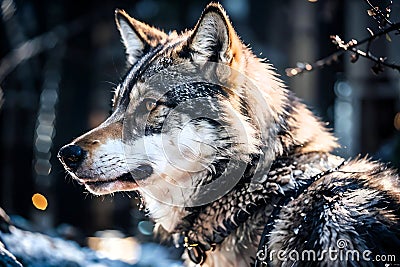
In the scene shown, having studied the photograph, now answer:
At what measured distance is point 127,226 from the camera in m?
9.23

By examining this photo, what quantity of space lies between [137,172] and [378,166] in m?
1.01

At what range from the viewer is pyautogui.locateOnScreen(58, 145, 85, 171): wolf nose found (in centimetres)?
246

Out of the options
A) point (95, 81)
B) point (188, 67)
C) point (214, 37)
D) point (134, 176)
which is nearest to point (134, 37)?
point (188, 67)

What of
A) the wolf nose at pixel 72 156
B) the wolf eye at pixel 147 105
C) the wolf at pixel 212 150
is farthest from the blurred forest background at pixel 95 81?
the wolf nose at pixel 72 156

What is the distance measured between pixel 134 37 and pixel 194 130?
30.1 inches

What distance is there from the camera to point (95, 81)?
9680 mm

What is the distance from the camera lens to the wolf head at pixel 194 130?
248 cm

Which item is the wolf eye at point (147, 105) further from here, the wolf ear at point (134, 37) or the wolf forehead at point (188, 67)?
the wolf ear at point (134, 37)

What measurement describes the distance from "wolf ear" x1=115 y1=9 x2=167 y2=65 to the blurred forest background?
451 centimetres

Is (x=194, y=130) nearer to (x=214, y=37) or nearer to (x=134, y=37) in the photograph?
(x=214, y=37)

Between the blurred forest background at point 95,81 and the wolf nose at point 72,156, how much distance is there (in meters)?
5.12

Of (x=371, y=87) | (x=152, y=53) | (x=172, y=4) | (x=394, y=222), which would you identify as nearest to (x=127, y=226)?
(x=172, y=4)

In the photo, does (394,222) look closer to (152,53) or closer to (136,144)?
(136,144)

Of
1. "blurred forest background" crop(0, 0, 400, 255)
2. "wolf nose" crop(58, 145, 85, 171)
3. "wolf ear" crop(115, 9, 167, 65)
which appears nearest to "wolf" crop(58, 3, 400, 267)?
"wolf nose" crop(58, 145, 85, 171)
